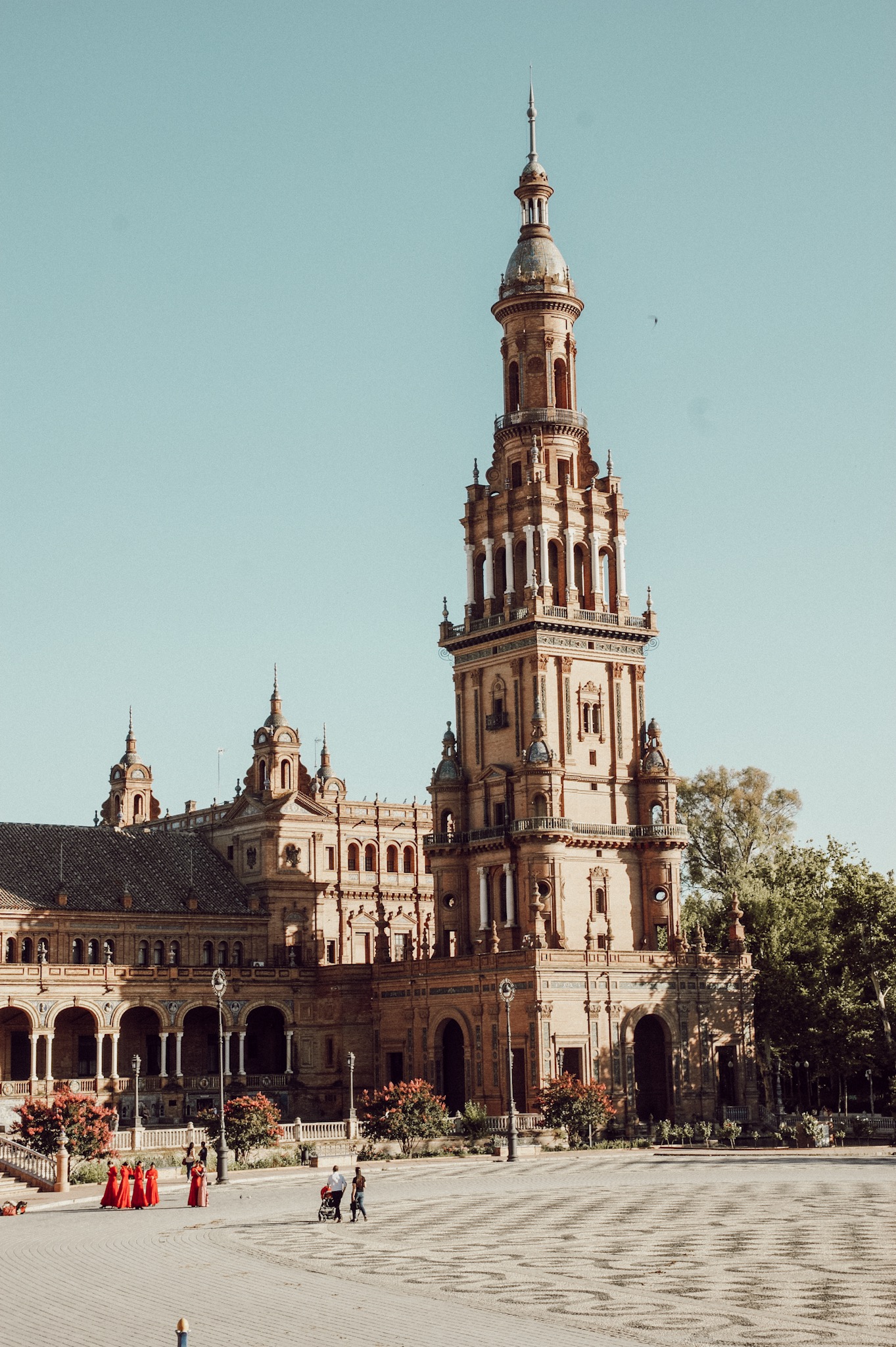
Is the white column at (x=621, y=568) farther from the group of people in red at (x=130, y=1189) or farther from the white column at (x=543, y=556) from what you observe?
the group of people in red at (x=130, y=1189)

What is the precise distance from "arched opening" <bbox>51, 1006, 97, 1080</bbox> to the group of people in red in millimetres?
38881

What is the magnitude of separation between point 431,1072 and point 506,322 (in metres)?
38.9

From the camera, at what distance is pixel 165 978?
8581cm

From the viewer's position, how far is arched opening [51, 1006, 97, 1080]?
85.4m

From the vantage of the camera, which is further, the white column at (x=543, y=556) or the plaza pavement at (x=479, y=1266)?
the white column at (x=543, y=556)

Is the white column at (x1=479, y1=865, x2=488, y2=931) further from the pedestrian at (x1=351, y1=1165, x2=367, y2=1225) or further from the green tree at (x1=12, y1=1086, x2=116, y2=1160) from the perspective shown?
the pedestrian at (x1=351, y1=1165, x2=367, y2=1225)

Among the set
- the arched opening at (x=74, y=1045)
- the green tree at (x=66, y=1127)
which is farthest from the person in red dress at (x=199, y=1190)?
the arched opening at (x=74, y=1045)

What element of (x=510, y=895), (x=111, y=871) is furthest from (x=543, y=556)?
(x=111, y=871)

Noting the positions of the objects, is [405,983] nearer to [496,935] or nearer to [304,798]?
[496,935]

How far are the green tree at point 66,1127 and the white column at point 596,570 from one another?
41.6 meters

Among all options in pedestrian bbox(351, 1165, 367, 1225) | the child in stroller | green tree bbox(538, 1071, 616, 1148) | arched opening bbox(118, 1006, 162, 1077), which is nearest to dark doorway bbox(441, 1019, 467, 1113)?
green tree bbox(538, 1071, 616, 1148)

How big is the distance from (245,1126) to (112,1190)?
14.3 meters

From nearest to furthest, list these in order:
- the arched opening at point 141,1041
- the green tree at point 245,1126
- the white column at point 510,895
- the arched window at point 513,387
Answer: the green tree at point 245,1126
the white column at point 510,895
the arched opening at point 141,1041
the arched window at point 513,387

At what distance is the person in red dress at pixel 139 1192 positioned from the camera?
1821 inches
